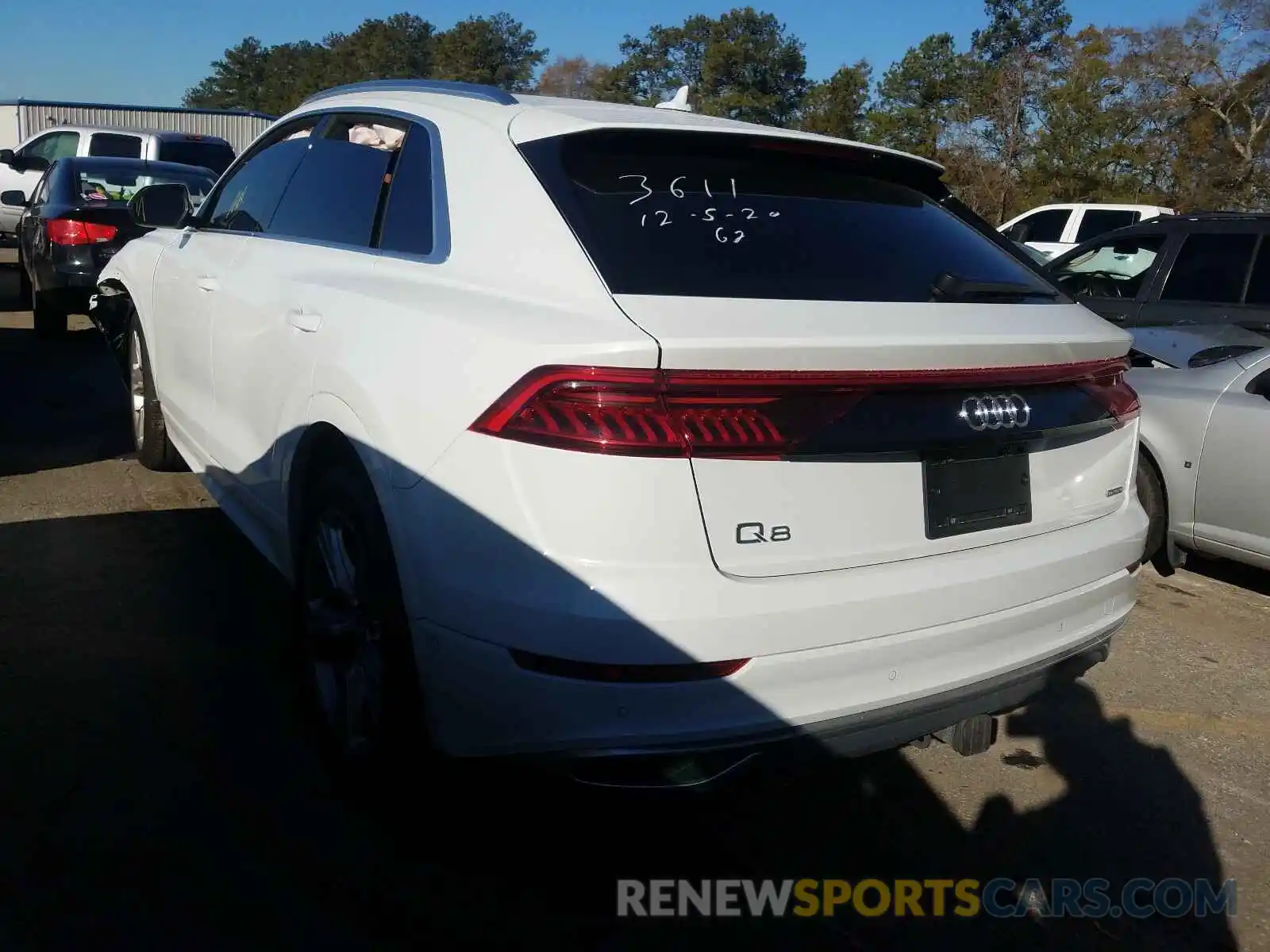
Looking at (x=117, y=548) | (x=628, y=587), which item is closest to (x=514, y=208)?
(x=628, y=587)

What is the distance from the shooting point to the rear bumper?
221cm

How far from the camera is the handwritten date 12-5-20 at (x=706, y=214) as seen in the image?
2553 millimetres

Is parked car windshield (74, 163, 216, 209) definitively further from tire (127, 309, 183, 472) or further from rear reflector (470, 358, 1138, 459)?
rear reflector (470, 358, 1138, 459)

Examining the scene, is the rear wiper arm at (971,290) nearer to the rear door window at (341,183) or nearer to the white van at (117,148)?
the rear door window at (341,183)

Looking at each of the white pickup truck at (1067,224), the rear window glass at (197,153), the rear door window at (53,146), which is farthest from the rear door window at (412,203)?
→ the rear door window at (53,146)

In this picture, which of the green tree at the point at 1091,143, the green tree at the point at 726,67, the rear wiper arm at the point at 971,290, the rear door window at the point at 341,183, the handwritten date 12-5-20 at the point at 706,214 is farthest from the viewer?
the green tree at the point at 726,67

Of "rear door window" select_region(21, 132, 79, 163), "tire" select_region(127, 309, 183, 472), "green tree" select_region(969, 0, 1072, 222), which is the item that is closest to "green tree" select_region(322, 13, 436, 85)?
"green tree" select_region(969, 0, 1072, 222)

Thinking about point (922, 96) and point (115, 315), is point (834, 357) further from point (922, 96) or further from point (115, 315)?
point (922, 96)

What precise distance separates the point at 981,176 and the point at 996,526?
110ft

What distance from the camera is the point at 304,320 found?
3146 mm

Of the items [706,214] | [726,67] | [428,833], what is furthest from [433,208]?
[726,67]

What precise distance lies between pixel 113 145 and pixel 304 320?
633 inches

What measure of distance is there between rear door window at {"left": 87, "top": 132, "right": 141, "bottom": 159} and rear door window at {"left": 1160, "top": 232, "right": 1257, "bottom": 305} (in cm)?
1440

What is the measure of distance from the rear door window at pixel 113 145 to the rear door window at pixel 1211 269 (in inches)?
567
